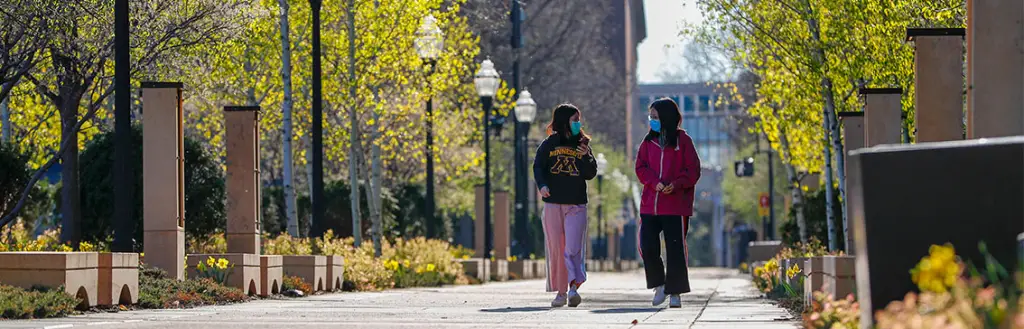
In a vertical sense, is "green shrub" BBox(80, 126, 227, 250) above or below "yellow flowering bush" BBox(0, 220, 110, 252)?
above

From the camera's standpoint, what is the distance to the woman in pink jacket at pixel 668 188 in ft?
44.1

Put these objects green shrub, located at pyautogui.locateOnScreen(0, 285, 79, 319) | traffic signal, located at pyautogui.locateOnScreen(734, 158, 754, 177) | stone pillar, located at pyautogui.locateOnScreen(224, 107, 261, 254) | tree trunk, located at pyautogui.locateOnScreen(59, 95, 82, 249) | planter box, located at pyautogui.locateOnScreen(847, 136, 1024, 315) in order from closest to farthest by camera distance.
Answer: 1. planter box, located at pyautogui.locateOnScreen(847, 136, 1024, 315)
2. green shrub, located at pyautogui.locateOnScreen(0, 285, 79, 319)
3. stone pillar, located at pyautogui.locateOnScreen(224, 107, 261, 254)
4. tree trunk, located at pyautogui.locateOnScreen(59, 95, 82, 249)
5. traffic signal, located at pyautogui.locateOnScreen(734, 158, 754, 177)

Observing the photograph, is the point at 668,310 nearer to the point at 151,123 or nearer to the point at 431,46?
the point at 151,123

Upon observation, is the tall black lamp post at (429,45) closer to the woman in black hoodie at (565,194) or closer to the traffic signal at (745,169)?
the woman in black hoodie at (565,194)

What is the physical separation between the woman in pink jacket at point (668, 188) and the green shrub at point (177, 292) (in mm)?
3850

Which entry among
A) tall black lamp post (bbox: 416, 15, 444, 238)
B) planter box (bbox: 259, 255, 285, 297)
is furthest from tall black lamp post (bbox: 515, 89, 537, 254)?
planter box (bbox: 259, 255, 285, 297)

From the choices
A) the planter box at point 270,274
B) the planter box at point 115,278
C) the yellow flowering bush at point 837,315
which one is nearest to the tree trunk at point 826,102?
the planter box at point 270,274

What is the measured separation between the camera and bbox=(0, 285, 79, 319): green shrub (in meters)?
11.6

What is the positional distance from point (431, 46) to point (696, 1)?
17.0 feet

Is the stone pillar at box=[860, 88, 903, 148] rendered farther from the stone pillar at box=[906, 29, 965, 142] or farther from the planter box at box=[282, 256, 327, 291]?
the planter box at box=[282, 256, 327, 291]

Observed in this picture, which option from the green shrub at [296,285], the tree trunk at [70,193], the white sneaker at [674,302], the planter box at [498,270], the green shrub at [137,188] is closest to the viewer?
the white sneaker at [674,302]

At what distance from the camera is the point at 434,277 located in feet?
88.9

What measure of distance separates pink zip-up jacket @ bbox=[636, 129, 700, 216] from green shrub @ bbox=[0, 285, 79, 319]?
4.31 m

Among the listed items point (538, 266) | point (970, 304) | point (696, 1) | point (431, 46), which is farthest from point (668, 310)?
point (538, 266)
